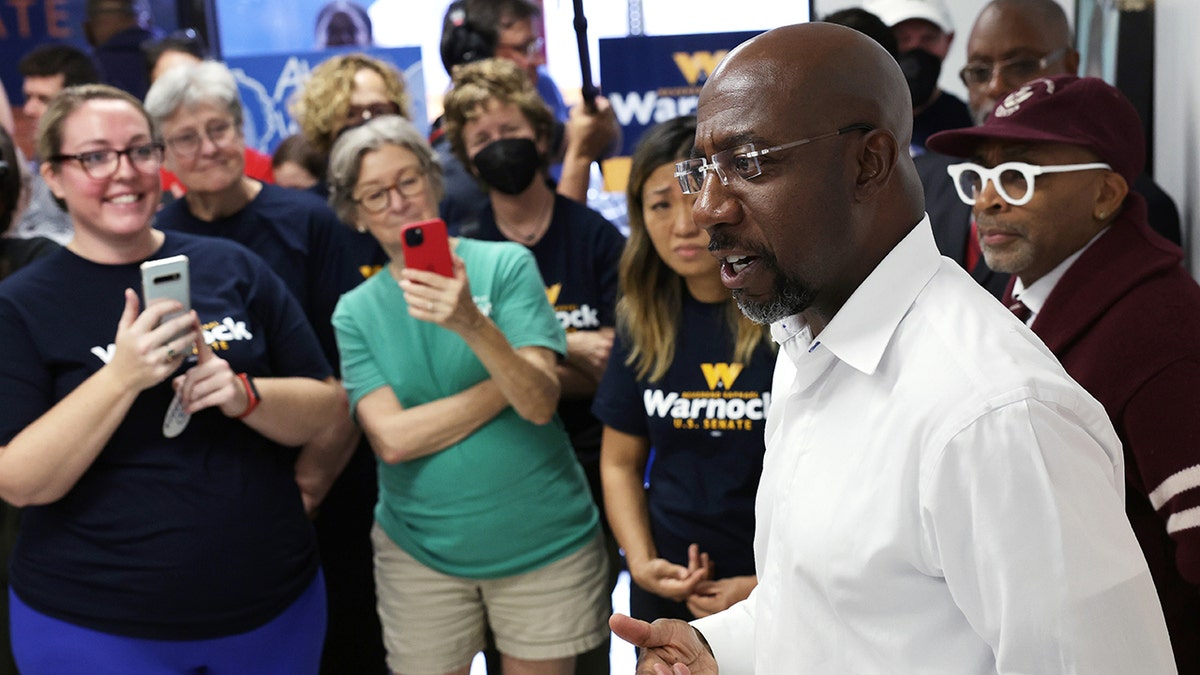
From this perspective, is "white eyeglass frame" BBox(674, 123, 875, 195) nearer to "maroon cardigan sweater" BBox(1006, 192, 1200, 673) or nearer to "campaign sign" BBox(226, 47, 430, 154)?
"maroon cardigan sweater" BBox(1006, 192, 1200, 673)

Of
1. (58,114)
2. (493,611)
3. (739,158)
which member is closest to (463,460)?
(493,611)

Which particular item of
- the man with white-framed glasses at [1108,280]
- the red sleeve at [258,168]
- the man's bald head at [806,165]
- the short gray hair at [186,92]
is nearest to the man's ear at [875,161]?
the man's bald head at [806,165]

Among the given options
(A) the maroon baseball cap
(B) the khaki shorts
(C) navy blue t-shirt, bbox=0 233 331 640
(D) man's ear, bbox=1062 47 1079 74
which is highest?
(D) man's ear, bbox=1062 47 1079 74

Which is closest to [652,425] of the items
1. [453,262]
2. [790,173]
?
[453,262]

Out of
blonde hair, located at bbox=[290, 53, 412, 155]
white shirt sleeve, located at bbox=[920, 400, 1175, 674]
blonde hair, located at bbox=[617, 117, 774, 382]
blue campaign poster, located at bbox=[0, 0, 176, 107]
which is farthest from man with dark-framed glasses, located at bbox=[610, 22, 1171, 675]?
blue campaign poster, located at bbox=[0, 0, 176, 107]

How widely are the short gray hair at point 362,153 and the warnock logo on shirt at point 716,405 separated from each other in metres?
0.81

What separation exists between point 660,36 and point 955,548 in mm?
2859

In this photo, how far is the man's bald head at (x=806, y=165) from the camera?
119 centimetres

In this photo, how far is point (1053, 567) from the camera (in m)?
1.02

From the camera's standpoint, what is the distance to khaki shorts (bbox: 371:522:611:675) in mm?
2682

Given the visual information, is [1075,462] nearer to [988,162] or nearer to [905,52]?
[988,162]

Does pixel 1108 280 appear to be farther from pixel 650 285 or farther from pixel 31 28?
pixel 31 28

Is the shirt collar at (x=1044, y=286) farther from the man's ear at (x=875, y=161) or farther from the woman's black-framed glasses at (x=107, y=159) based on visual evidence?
the woman's black-framed glasses at (x=107, y=159)

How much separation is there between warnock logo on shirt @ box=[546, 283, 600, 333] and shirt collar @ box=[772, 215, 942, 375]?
186 cm
